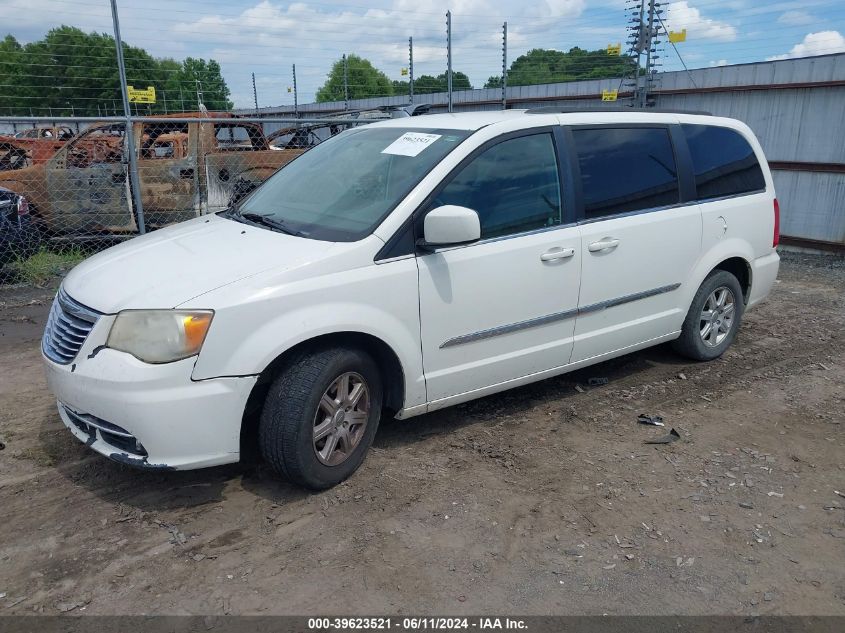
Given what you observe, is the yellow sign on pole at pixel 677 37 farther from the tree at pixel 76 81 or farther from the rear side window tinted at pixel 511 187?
the tree at pixel 76 81

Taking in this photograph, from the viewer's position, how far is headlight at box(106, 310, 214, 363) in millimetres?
2973

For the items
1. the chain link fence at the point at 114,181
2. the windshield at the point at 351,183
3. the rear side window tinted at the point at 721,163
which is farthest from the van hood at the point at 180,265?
the chain link fence at the point at 114,181

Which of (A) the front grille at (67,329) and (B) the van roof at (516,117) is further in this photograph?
(B) the van roof at (516,117)

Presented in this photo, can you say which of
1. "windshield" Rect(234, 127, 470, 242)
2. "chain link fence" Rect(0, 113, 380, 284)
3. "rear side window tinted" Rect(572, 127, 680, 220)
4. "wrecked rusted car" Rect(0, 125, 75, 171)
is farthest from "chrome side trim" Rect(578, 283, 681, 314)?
"wrecked rusted car" Rect(0, 125, 75, 171)

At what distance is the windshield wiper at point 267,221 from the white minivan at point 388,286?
0.08 ft

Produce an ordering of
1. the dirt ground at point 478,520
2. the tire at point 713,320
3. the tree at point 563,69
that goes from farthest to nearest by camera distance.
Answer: the tree at point 563,69 < the tire at point 713,320 < the dirt ground at point 478,520

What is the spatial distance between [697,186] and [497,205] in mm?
1873

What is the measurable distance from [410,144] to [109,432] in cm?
222

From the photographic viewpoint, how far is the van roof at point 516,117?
407cm

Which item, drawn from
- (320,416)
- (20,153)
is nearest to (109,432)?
(320,416)

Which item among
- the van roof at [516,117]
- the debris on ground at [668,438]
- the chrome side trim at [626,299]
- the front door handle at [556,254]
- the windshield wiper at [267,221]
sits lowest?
the debris on ground at [668,438]

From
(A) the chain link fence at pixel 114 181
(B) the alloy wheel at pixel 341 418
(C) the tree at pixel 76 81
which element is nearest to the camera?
(B) the alloy wheel at pixel 341 418

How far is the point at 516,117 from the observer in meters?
4.11

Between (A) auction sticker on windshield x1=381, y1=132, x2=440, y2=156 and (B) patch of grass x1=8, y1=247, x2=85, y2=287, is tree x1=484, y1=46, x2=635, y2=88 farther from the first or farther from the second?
(A) auction sticker on windshield x1=381, y1=132, x2=440, y2=156
